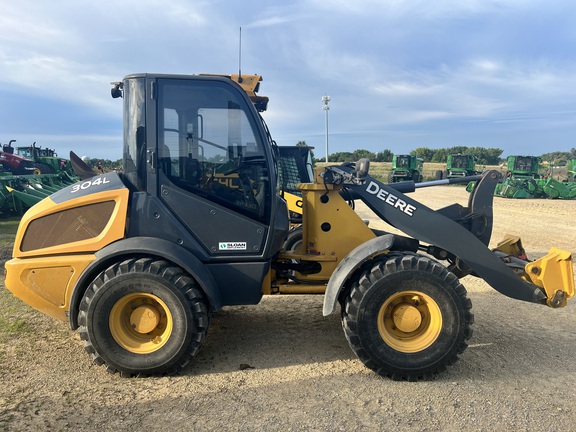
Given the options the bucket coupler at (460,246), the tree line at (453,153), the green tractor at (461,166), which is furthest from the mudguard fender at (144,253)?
the tree line at (453,153)

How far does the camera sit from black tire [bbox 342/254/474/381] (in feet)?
11.6

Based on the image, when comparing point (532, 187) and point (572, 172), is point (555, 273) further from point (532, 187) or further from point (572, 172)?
point (572, 172)

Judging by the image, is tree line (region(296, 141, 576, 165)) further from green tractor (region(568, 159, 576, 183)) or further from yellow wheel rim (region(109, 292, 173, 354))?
yellow wheel rim (region(109, 292, 173, 354))

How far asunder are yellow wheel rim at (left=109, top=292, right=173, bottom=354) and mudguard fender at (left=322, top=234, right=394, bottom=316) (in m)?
1.32

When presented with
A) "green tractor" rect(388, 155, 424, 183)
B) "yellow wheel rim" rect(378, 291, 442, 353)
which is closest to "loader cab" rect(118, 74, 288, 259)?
"yellow wheel rim" rect(378, 291, 442, 353)

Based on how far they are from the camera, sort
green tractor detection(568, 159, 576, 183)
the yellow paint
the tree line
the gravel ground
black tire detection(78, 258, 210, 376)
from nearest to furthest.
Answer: the gravel ground, black tire detection(78, 258, 210, 376), the yellow paint, green tractor detection(568, 159, 576, 183), the tree line

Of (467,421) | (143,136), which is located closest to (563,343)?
(467,421)

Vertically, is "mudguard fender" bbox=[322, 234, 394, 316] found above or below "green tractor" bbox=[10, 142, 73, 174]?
→ below

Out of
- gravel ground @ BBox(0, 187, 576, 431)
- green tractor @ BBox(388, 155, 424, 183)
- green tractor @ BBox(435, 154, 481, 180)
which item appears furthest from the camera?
green tractor @ BBox(388, 155, 424, 183)

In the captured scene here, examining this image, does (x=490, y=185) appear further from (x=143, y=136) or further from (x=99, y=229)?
A: (x=99, y=229)

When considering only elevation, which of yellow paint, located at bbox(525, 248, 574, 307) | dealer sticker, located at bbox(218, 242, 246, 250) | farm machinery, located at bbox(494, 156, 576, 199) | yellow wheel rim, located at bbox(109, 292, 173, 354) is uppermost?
farm machinery, located at bbox(494, 156, 576, 199)

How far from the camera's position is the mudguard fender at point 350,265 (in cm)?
361

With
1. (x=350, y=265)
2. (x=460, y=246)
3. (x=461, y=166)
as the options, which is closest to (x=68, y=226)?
(x=350, y=265)

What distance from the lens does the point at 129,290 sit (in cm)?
348
